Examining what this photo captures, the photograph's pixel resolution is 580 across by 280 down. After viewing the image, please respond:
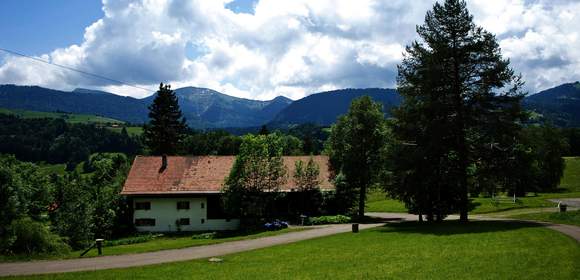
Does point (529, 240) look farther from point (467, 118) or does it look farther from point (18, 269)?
point (18, 269)

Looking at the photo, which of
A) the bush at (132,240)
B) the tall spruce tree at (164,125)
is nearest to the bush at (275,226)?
the bush at (132,240)

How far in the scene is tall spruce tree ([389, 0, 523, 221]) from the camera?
1449 inches

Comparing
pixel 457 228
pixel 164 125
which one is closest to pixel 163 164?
pixel 164 125

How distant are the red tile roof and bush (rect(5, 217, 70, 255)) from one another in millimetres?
17999

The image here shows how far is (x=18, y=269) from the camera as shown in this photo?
26.3 meters

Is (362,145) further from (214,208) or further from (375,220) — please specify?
(214,208)

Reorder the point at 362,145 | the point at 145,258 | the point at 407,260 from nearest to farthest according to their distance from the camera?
the point at 407,260, the point at 145,258, the point at 362,145

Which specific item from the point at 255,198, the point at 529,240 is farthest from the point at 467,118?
the point at 255,198

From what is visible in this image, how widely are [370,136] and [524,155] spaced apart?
1726 cm

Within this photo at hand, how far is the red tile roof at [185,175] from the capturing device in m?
53.5

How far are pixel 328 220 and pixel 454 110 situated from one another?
55.9 ft

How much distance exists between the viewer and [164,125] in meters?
83.8

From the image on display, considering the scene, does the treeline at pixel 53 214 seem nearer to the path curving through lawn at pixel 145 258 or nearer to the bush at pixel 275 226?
the path curving through lawn at pixel 145 258

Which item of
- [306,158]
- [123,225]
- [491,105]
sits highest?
[491,105]
